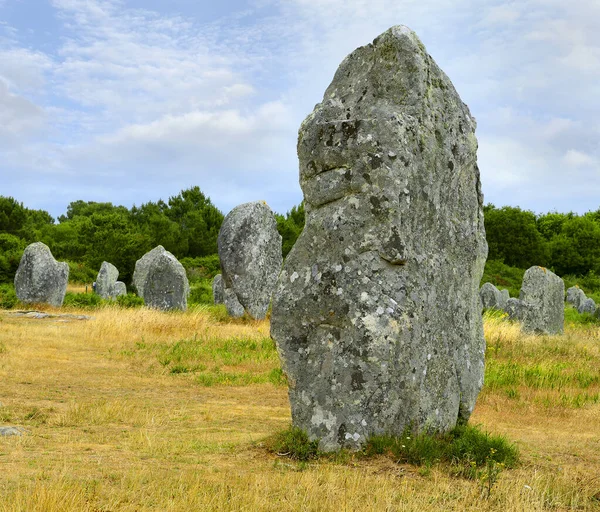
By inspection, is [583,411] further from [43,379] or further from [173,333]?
[173,333]

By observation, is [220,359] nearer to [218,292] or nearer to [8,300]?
[8,300]

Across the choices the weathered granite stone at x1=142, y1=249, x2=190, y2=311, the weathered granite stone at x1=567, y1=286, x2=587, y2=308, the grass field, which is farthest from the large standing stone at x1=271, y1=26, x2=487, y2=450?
the weathered granite stone at x1=567, y1=286, x2=587, y2=308

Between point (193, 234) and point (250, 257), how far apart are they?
26.1 m

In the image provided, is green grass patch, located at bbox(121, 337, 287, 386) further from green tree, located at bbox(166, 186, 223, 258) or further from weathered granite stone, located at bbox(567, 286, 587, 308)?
green tree, located at bbox(166, 186, 223, 258)

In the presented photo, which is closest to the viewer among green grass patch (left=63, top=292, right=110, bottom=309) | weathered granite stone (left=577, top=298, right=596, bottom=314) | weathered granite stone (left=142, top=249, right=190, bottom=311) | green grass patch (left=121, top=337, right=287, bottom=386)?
green grass patch (left=121, top=337, right=287, bottom=386)

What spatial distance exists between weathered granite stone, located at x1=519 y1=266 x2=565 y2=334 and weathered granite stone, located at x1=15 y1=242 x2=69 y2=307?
14914 millimetres

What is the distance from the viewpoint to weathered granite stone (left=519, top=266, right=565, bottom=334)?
18688 millimetres

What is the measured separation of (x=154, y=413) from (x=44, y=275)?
55.3ft

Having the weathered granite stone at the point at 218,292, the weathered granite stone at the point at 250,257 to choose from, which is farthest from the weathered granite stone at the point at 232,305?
the weathered granite stone at the point at 218,292

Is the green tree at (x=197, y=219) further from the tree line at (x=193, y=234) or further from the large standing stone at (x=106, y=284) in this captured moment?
the large standing stone at (x=106, y=284)

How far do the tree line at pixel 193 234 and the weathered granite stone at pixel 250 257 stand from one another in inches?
638

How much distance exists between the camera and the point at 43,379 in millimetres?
10656

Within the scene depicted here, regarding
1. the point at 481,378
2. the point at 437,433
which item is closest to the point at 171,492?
the point at 437,433

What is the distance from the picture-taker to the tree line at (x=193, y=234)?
4128cm
